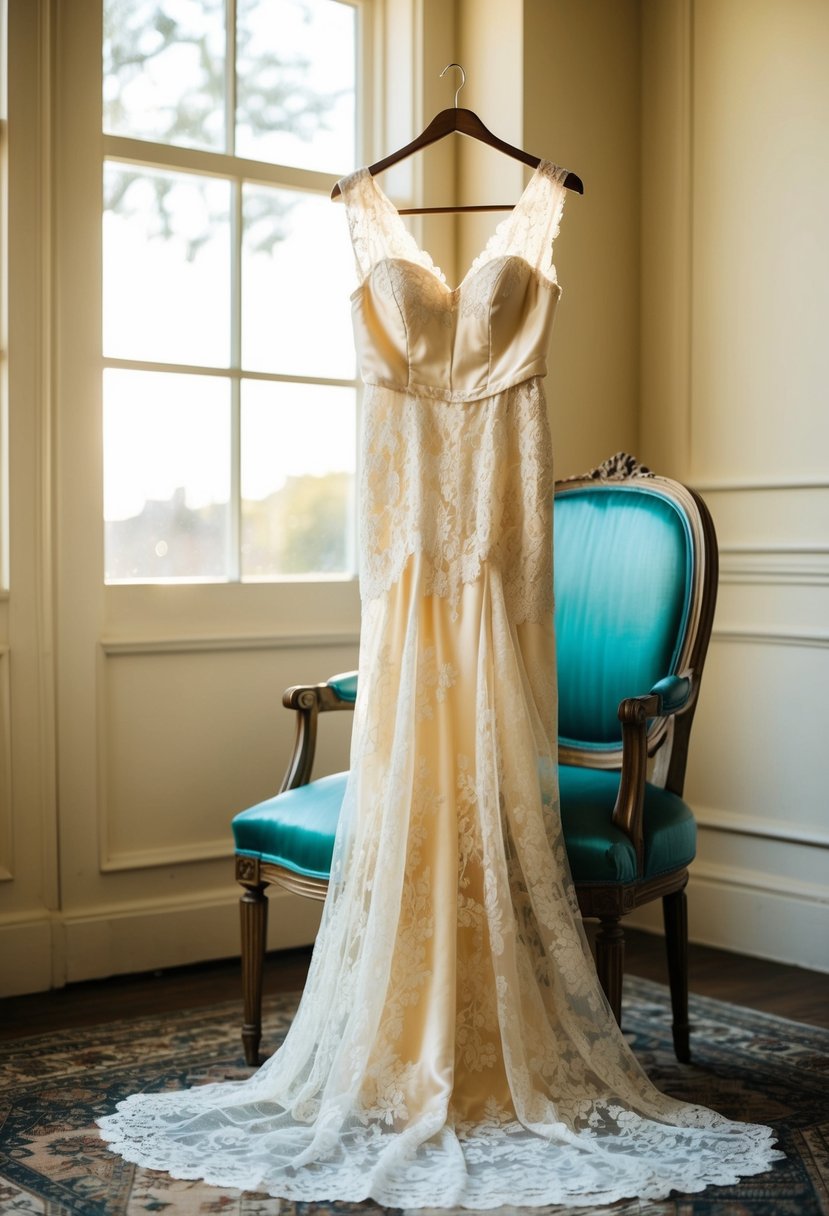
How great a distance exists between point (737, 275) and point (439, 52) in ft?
3.24

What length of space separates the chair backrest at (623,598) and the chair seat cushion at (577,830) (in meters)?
0.15

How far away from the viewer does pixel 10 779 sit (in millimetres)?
3010

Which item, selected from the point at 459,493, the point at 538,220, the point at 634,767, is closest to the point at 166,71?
the point at 538,220

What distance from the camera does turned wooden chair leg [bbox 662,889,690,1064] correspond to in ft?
8.46

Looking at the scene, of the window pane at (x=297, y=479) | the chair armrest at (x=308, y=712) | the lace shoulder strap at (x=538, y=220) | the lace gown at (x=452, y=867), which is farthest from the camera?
the window pane at (x=297, y=479)

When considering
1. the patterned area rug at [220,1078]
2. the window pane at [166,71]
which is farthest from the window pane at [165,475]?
the patterned area rug at [220,1078]

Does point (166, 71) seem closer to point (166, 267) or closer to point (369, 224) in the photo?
point (166, 267)

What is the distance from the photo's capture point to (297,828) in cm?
245

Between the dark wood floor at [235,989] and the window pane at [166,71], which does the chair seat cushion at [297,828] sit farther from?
the window pane at [166,71]

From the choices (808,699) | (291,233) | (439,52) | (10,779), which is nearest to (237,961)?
(10,779)

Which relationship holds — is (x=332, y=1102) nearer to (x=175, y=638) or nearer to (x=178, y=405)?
(x=175, y=638)

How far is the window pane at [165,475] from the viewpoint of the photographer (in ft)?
10.5

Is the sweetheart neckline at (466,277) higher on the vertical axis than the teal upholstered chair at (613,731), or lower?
higher

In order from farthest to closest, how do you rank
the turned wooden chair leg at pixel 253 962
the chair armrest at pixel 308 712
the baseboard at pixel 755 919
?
the baseboard at pixel 755 919
the chair armrest at pixel 308 712
the turned wooden chair leg at pixel 253 962
